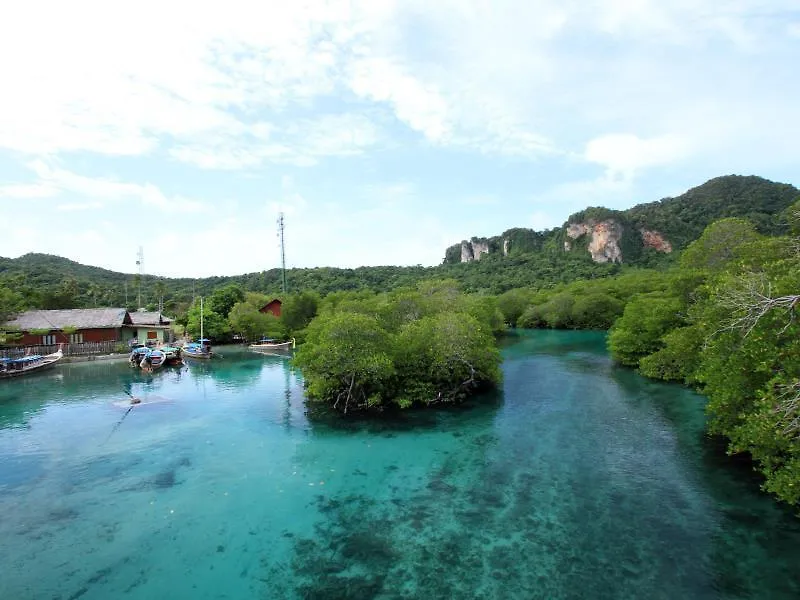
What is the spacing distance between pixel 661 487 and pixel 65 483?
19.5 meters

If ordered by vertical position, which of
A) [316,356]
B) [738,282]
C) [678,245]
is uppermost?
[678,245]

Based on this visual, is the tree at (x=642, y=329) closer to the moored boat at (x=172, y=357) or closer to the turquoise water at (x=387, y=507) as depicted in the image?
the turquoise water at (x=387, y=507)

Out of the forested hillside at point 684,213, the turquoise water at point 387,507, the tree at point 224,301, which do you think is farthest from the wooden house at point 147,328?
the forested hillside at point 684,213

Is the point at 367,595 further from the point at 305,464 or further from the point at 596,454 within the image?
the point at 596,454

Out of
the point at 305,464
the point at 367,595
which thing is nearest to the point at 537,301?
the point at 305,464

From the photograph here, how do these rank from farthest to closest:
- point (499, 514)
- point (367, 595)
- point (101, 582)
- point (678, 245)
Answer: point (678, 245)
point (499, 514)
point (101, 582)
point (367, 595)

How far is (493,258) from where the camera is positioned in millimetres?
155125

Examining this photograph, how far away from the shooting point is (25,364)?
35.2 meters

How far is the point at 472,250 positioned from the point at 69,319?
145 m

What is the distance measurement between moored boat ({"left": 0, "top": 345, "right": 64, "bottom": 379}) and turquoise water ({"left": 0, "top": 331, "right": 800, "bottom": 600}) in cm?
1355

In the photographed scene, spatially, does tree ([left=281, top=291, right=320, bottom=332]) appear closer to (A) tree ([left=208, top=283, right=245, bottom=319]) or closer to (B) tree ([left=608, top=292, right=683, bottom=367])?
(A) tree ([left=208, top=283, right=245, bottom=319])

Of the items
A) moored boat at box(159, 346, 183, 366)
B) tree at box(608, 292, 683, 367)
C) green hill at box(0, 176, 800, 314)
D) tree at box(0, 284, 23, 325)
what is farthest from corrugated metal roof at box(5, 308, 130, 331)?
tree at box(608, 292, 683, 367)

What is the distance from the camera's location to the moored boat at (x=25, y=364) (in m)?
33.6

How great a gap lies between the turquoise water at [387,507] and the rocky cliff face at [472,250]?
146480mm
